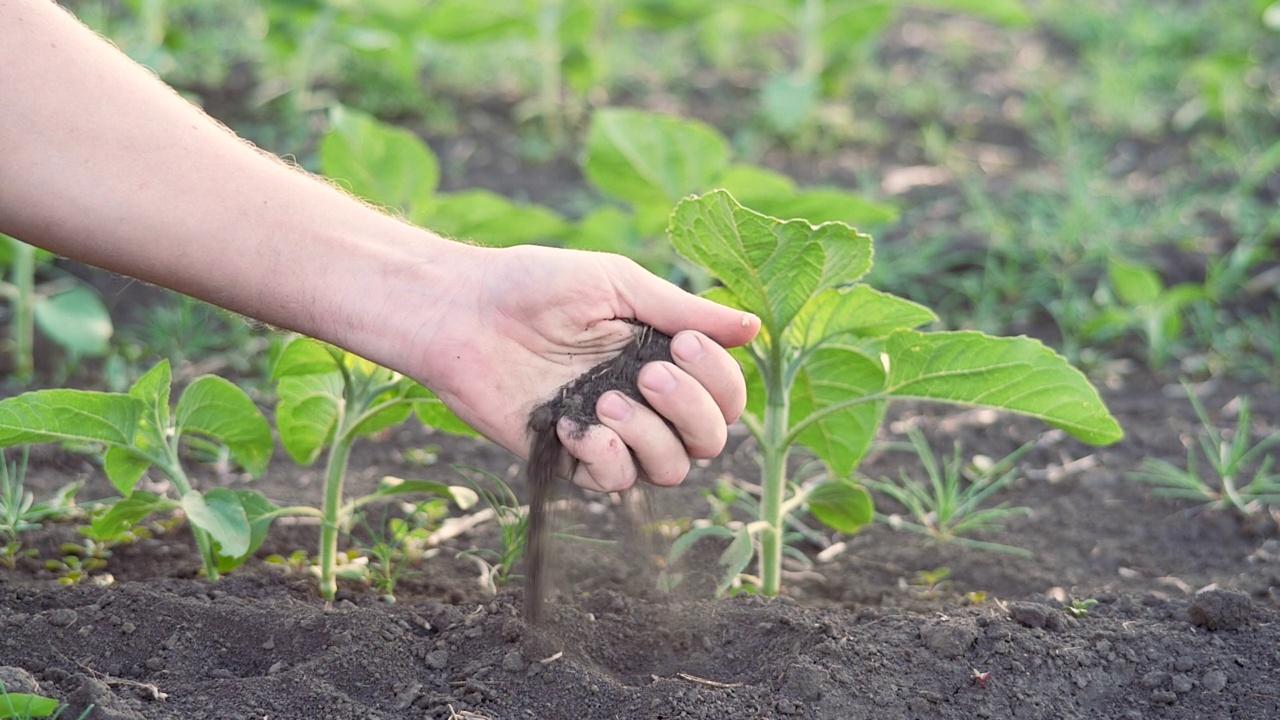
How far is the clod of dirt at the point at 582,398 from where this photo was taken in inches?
67.4

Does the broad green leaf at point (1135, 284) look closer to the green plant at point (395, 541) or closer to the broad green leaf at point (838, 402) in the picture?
the broad green leaf at point (838, 402)

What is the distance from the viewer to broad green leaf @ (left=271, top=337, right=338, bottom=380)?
1.86 m

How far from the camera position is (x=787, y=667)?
1.68 metres

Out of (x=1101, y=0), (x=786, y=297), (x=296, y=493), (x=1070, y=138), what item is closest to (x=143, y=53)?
(x=296, y=493)

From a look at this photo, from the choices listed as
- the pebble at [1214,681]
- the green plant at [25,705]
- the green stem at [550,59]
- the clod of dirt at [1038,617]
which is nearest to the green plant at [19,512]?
the green plant at [25,705]

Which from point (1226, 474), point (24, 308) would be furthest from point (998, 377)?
point (24, 308)

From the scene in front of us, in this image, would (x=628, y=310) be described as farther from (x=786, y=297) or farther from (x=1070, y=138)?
(x=1070, y=138)

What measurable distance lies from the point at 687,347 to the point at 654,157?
4.08 ft

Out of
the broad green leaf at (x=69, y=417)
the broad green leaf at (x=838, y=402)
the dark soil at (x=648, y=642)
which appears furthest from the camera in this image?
the broad green leaf at (x=838, y=402)

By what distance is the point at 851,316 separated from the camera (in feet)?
6.07

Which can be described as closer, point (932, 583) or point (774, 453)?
point (774, 453)

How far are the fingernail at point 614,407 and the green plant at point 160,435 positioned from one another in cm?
56

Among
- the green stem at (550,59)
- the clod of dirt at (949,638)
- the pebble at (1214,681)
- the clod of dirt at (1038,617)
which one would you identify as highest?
the green stem at (550,59)

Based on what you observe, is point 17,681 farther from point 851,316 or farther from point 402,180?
point 402,180
